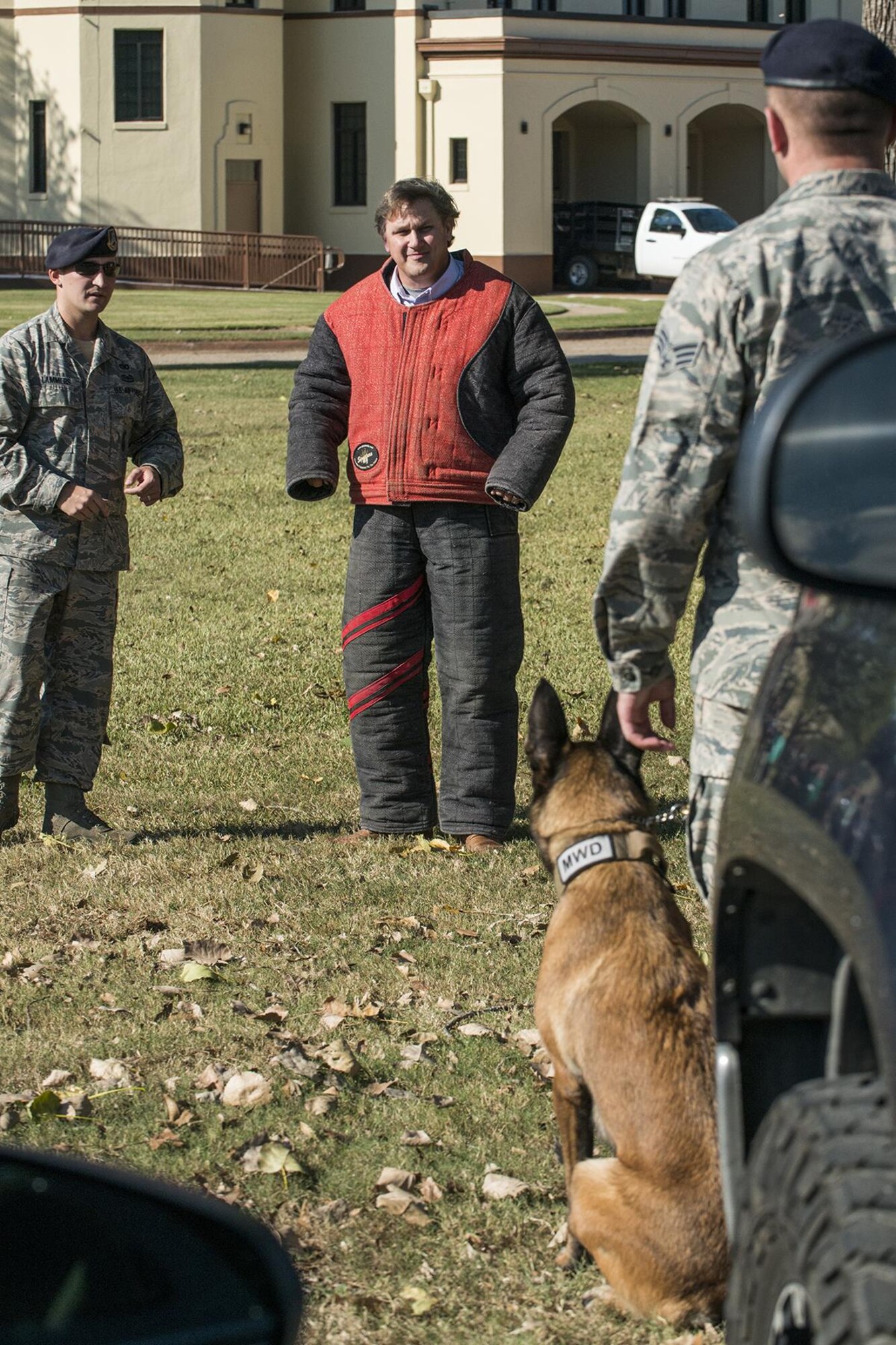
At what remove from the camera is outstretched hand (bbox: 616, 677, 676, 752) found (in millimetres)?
3469

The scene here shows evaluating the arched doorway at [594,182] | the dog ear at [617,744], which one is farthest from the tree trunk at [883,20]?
the arched doorway at [594,182]

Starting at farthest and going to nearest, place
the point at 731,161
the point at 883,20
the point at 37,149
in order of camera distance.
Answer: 1. the point at 731,161
2. the point at 37,149
3. the point at 883,20

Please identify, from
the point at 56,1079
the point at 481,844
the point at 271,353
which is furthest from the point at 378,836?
the point at 271,353

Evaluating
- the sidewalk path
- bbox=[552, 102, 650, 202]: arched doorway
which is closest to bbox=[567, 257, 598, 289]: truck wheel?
bbox=[552, 102, 650, 202]: arched doorway

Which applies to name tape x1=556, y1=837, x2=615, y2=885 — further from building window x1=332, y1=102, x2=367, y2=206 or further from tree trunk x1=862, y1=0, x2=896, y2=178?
building window x1=332, y1=102, x2=367, y2=206

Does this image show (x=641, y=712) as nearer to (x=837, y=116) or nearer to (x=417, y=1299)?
(x=837, y=116)

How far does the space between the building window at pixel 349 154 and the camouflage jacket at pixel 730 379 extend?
4300 centimetres

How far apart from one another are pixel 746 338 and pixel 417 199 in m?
3.12

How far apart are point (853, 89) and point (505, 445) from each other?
315 cm

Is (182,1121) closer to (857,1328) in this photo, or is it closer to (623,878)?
(623,878)

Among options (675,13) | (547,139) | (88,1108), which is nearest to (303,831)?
(88,1108)

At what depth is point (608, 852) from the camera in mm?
3711

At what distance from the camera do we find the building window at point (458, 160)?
139 feet

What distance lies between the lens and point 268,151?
4466 centimetres
